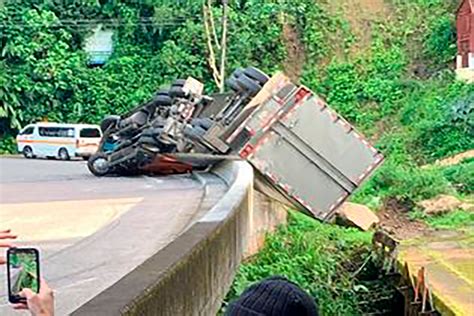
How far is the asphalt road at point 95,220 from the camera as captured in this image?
9281 millimetres

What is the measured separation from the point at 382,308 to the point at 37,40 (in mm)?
30456

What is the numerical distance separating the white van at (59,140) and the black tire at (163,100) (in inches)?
608

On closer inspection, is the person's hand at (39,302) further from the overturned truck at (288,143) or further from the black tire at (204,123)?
the black tire at (204,123)

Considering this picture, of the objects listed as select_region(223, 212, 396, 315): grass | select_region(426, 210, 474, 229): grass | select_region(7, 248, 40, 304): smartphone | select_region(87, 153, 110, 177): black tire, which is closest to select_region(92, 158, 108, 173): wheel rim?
select_region(87, 153, 110, 177): black tire

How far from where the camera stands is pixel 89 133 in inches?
1511

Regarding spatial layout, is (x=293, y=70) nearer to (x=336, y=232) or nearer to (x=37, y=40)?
(x=37, y=40)

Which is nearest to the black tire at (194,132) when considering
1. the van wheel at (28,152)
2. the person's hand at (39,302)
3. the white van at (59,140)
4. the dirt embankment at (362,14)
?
the person's hand at (39,302)

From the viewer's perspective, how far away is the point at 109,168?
22438 millimetres

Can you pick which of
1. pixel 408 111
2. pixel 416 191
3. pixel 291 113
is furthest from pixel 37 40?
pixel 291 113

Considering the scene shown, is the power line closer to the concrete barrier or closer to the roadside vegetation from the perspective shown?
the roadside vegetation

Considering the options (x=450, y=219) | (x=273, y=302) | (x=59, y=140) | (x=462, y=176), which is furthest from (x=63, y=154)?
(x=273, y=302)

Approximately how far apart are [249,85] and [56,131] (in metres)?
21.4

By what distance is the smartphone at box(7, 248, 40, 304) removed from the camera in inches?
122

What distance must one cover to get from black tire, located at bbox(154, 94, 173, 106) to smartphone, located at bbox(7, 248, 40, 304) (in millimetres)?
18556
